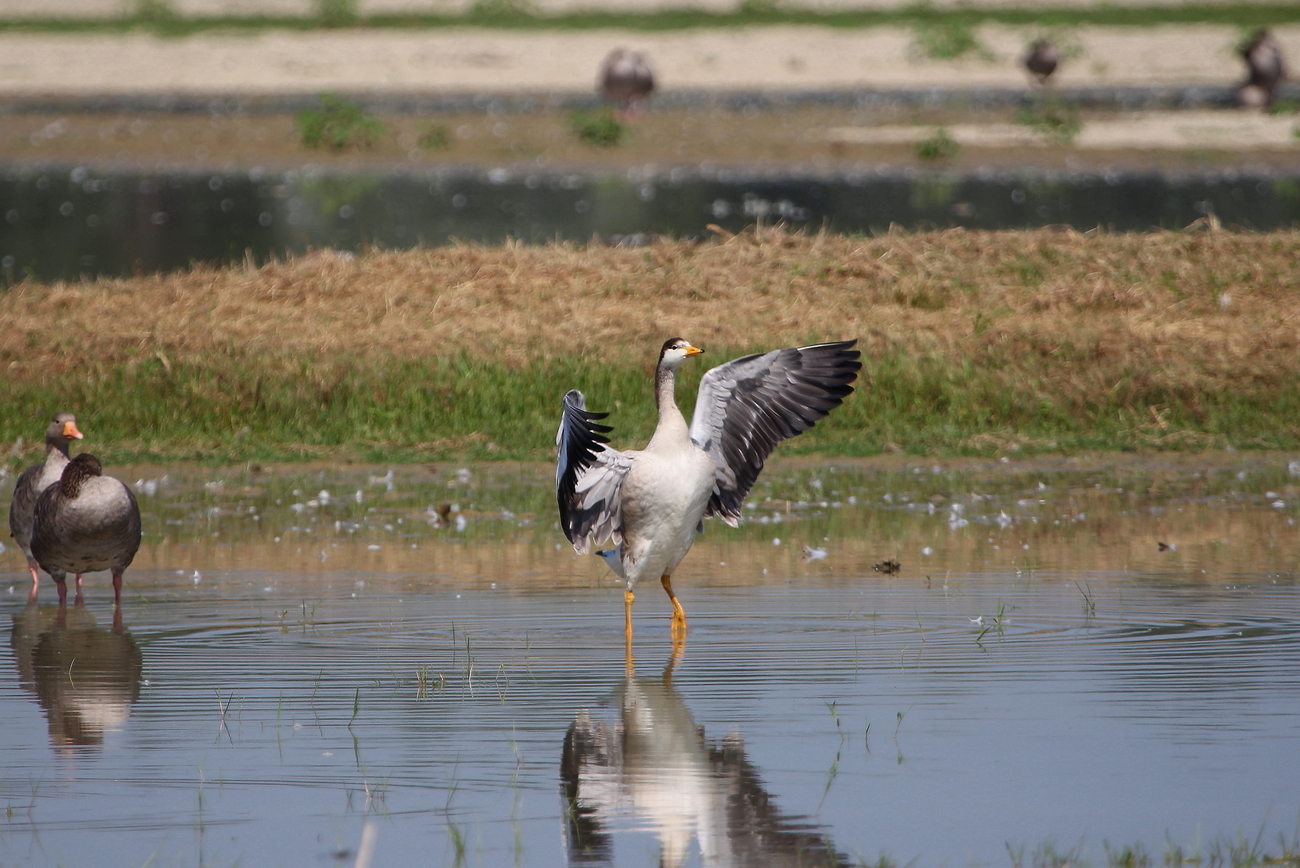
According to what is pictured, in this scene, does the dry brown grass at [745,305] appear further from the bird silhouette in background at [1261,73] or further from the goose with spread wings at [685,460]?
the bird silhouette in background at [1261,73]

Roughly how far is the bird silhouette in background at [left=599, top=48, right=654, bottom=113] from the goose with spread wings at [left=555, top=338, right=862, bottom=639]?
1335 inches

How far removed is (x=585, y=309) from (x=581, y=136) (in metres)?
24.3

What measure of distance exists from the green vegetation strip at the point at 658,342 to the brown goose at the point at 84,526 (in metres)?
4.04

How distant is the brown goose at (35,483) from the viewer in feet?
32.6

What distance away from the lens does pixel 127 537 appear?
30.8ft

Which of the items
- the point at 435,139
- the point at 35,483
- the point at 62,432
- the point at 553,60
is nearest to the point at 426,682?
the point at 35,483

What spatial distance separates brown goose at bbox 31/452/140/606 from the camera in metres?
9.17

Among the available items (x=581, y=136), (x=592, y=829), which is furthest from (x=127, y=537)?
(x=581, y=136)

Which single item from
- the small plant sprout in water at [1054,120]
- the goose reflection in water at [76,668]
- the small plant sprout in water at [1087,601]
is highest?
the small plant sprout in water at [1054,120]

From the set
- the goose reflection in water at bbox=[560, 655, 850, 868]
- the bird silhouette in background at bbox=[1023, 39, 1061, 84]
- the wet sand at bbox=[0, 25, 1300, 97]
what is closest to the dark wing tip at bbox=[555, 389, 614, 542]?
the goose reflection in water at bbox=[560, 655, 850, 868]

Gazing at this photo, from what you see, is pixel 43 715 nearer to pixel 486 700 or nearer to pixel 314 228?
pixel 486 700

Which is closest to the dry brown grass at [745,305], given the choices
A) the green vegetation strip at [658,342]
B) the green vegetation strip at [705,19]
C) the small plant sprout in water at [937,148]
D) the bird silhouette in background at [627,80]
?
the green vegetation strip at [658,342]

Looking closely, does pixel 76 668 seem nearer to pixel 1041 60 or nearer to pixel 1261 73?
pixel 1261 73

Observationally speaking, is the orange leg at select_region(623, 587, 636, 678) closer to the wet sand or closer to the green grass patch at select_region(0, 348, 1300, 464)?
the green grass patch at select_region(0, 348, 1300, 464)
